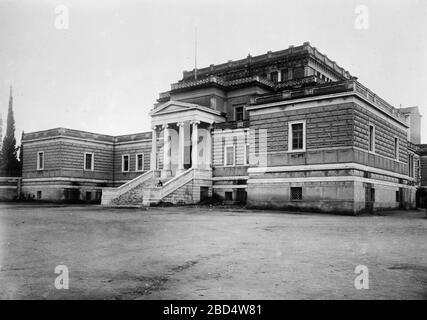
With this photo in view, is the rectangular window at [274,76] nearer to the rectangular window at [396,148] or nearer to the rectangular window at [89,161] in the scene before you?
the rectangular window at [396,148]

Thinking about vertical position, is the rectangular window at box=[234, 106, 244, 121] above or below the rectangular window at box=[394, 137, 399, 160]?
above

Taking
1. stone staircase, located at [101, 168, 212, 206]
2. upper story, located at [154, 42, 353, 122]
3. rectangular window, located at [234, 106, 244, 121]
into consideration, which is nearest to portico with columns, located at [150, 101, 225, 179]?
stone staircase, located at [101, 168, 212, 206]

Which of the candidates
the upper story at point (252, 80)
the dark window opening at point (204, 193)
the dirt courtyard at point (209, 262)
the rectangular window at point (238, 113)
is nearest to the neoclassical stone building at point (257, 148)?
the rectangular window at point (238, 113)

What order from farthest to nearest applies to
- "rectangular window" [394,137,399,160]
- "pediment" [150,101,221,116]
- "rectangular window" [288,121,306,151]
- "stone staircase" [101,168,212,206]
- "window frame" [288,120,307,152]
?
"pediment" [150,101,221,116]
"rectangular window" [394,137,399,160]
"stone staircase" [101,168,212,206]
"rectangular window" [288,121,306,151]
"window frame" [288,120,307,152]

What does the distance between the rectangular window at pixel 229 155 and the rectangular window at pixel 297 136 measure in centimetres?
812

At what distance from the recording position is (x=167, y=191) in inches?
1259

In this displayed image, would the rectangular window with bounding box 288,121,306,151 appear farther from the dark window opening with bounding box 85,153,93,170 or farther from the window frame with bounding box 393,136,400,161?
the dark window opening with bounding box 85,153,93,170

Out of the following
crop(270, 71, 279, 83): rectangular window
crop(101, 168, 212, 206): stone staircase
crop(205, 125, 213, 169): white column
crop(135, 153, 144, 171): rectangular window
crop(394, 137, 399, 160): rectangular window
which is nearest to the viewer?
crop(101, 168, 212, 206): stone staircase

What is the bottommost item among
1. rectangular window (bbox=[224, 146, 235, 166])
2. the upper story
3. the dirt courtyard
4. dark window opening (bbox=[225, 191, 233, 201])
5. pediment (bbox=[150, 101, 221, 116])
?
the dirt courtyard

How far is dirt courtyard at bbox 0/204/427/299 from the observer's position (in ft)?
20.8

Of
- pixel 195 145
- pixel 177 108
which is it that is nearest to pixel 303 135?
pixel 195 145

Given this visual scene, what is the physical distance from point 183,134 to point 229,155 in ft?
14.1

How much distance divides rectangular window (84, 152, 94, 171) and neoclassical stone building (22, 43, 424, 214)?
13 cm
